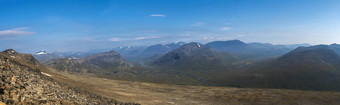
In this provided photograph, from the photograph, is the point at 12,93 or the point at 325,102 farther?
the point at 325,102

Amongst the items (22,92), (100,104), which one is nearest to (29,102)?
(22,92)

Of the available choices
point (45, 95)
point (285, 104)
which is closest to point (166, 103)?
point (45, 95)

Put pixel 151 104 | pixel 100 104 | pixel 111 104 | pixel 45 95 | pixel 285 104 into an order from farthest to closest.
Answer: pixel 285 104 < pixel 151 104 < pixel 111 104 < pixel 100 104 < pixel 45 95

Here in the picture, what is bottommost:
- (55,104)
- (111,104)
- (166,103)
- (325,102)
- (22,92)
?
(325,102)

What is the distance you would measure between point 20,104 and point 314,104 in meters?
110

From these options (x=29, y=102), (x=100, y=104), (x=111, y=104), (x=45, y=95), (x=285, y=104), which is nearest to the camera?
(x=29, y=102)

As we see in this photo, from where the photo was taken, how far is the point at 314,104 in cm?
8225

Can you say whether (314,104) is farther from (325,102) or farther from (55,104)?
(55,104)

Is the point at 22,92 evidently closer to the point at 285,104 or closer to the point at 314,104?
the point at 285,104

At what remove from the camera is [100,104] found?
142 ft

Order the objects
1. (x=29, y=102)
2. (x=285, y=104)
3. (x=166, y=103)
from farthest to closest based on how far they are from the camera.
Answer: (x=285, y=104) → (x=166, y=103) → (x=29, y=102)

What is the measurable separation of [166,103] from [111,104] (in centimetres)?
2677

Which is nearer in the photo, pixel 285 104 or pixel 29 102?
pixel 29 102

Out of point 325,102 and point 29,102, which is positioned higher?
point 29,102
